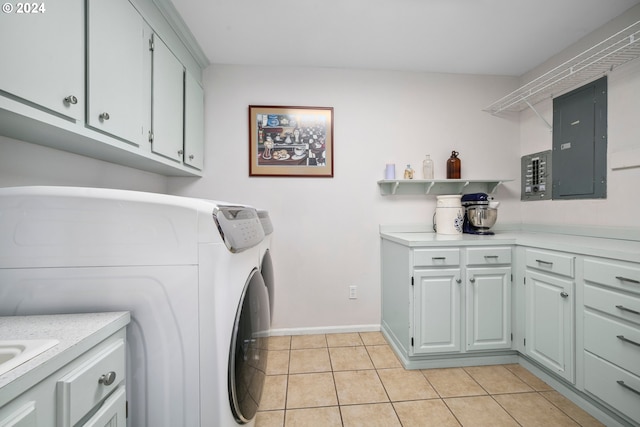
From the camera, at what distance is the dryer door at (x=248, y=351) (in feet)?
2.81

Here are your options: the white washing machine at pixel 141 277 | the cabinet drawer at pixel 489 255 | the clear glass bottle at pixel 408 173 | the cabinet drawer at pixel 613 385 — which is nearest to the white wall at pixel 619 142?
the cabinet drawer at pixel 489 255

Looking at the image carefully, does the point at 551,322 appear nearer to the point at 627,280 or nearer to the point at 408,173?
the point at 627,280

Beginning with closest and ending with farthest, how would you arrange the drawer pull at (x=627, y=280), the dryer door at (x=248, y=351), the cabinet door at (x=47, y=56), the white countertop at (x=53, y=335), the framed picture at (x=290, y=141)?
1. the white countertop at (x=53, y=335)
2. the cabinet door at (x=47, y=56)
3. the dryer door at (x=248, y=351)
4. the drawer pull at (x=627, y=280)
5. the framed picture at (x=290, y=141)

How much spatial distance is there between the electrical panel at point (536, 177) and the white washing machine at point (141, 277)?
8.75 ft

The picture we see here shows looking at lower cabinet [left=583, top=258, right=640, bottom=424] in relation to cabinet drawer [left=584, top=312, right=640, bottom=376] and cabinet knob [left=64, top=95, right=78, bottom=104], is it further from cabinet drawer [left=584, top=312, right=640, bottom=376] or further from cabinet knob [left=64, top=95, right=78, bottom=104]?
cabinet knob [left=64, top=95, right=78, bottom=104]

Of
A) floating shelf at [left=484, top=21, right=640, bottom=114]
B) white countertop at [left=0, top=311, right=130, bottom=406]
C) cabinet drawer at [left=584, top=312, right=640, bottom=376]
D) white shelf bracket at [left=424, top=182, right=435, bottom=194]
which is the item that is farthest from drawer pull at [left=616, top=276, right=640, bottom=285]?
white countertop at [left=0, top=311, right=130, bottom=406]

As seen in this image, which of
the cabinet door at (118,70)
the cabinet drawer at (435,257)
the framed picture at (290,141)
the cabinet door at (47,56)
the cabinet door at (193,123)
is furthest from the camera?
the framed picture at (290,141)

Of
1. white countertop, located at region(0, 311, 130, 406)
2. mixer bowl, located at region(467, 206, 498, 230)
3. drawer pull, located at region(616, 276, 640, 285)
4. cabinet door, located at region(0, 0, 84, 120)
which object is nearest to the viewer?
white countertop, located at region(0, 311, 130, 406)

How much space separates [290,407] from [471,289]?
4.62 ft

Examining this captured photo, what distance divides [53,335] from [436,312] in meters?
1.90

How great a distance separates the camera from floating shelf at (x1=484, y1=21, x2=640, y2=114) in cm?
147

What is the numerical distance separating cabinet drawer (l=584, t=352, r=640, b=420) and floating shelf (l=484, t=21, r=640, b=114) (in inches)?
62.4

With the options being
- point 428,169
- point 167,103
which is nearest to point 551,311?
point 428,169

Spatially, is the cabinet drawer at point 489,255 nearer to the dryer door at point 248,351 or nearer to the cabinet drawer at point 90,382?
the dryer door at point 248,351
